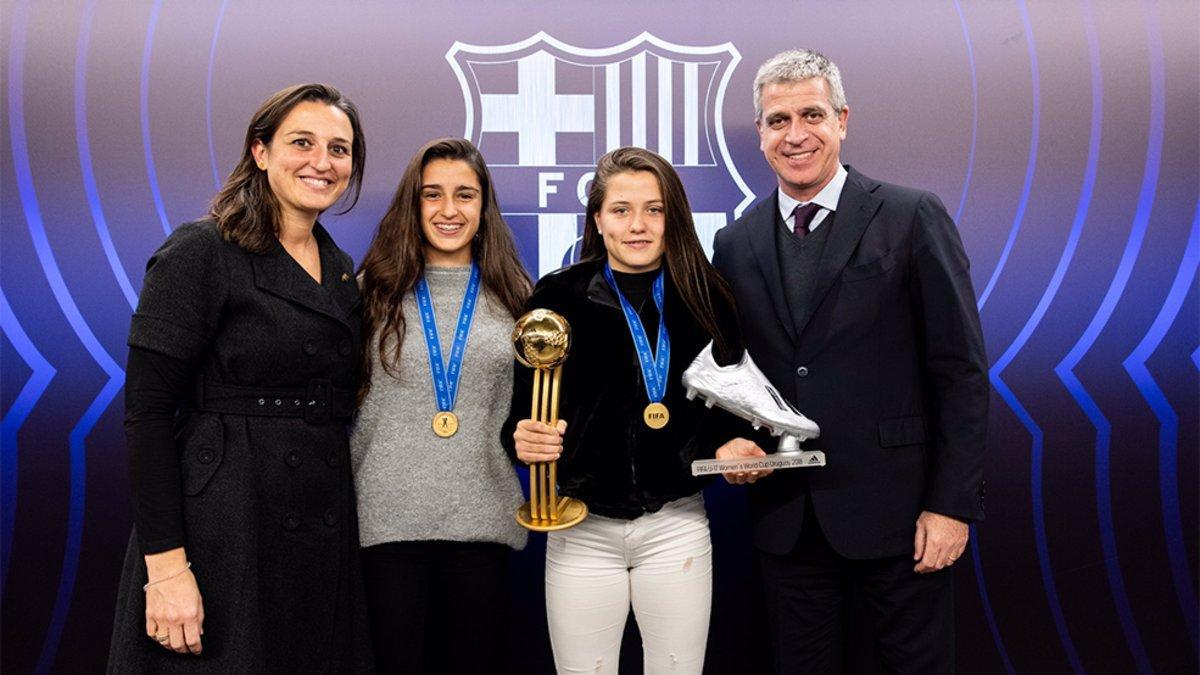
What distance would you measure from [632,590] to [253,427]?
1.06 meters

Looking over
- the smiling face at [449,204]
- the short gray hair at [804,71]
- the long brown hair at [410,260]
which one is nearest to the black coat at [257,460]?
the long brown hair at [410,260]

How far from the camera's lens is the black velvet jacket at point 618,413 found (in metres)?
2.19

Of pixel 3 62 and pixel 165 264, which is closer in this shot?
pixel 165 264

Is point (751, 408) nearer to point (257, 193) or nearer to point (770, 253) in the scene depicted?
point (770, 253)

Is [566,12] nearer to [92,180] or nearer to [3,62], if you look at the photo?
[92,180]

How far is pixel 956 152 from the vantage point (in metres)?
3.18

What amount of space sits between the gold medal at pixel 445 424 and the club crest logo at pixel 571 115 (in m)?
1.07

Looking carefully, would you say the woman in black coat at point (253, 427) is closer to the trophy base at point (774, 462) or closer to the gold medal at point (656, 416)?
the gold medal at point (656, 416)

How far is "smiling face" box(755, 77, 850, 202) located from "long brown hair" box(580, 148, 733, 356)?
0.31m

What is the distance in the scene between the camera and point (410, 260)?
232 cm

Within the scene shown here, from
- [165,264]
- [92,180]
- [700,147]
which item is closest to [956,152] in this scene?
[700,147]

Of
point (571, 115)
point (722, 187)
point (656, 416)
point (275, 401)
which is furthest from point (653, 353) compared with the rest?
point (571, 115)

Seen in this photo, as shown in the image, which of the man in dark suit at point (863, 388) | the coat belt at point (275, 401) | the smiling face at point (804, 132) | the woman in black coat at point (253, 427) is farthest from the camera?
the smiling face at point (804, 132)

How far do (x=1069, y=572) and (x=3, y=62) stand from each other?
4498 mm
